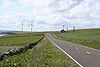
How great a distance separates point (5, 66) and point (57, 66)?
238 inches

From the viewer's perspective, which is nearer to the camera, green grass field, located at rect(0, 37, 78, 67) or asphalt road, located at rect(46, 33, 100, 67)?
green grass field, located at rect(0, 37, 78, 67)

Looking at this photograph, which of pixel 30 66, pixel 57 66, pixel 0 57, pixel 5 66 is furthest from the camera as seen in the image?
pixel 0 57

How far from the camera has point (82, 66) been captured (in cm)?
2169

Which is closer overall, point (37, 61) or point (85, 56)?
point (37, 61)

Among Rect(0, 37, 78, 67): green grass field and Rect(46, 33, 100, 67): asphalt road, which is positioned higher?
Rect(0, 37, 78, 67): green grass field

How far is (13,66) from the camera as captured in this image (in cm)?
1585

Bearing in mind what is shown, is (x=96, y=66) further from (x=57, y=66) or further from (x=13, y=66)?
(x=13, y=66)

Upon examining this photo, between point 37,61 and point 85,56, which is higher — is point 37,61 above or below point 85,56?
above

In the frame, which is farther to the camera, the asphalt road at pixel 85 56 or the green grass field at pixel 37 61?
the asphalt road at pixel 85 56

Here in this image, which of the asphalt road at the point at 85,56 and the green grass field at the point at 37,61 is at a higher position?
the green grass field at the point at 37,61

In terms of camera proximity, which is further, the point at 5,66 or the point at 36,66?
the point at 36,66

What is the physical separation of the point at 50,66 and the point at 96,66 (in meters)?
3.41

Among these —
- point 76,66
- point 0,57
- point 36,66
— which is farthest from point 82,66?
point 0,57

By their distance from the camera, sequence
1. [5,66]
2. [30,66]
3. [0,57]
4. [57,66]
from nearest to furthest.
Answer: [5,66] < [30,66] < [57,66] < [0,57]
